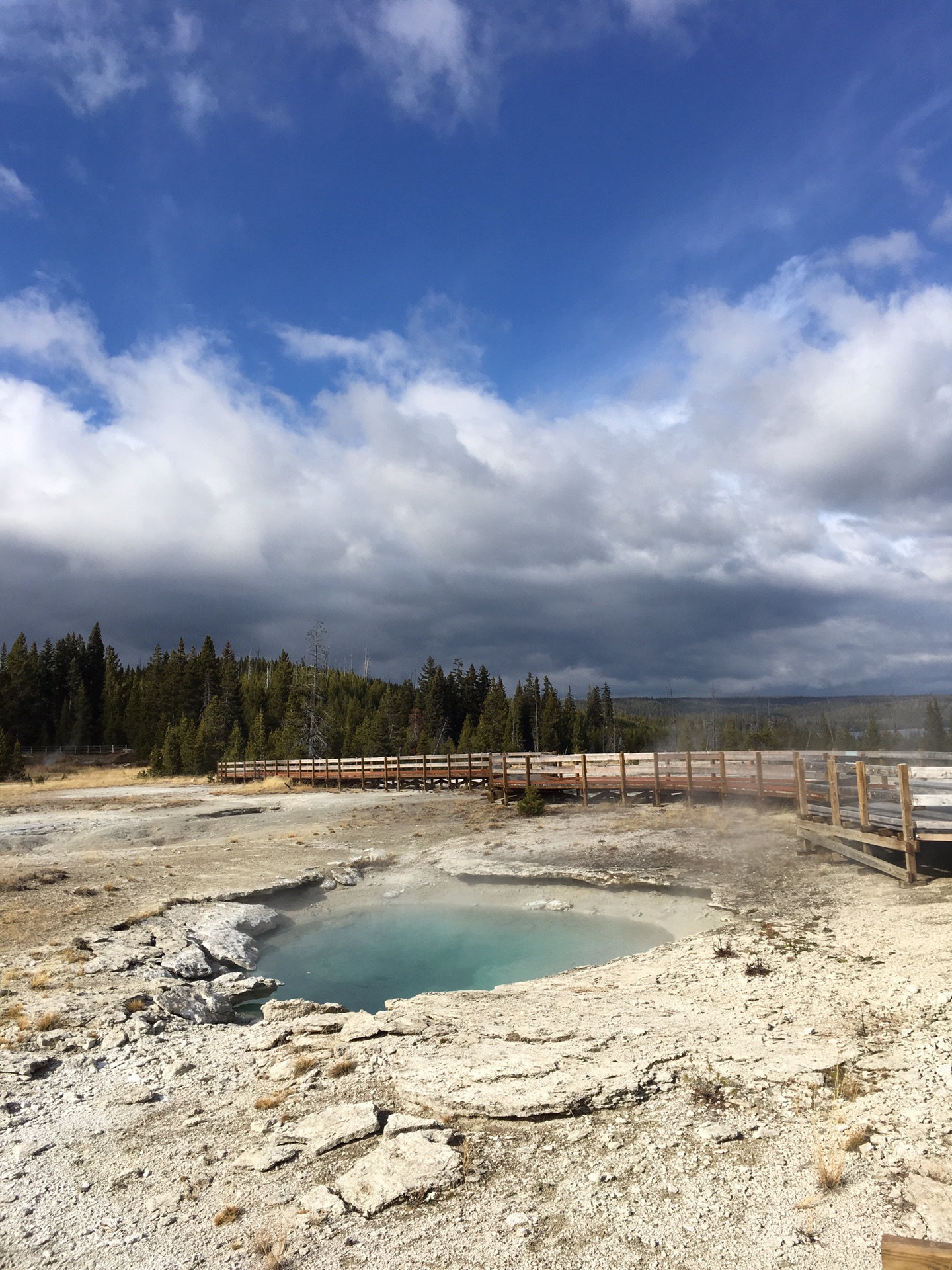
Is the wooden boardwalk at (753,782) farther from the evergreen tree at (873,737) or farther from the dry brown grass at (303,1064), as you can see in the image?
the evergreen tree at (873,737)

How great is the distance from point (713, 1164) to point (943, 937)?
588 centimetres

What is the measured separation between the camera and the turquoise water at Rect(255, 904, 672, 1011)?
1149 centimetres

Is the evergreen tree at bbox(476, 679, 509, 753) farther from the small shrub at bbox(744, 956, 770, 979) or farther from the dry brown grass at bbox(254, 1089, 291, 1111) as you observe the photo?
the dry brown grass at bbox(254, 1089, 291, 1111)

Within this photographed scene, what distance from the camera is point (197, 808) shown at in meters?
29.9

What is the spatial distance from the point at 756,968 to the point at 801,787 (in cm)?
946

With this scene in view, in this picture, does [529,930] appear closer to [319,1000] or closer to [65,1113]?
[319,1000]

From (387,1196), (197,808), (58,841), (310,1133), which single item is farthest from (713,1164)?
(197,808)

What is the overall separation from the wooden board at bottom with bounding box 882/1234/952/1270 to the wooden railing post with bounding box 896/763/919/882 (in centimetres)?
1056

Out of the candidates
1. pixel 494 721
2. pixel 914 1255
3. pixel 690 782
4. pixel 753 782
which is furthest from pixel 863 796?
pixel 494 721

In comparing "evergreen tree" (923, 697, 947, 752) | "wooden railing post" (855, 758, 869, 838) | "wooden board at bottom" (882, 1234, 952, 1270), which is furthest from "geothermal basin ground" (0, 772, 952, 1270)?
"evergreen tree" (923, 697, 947, 752)

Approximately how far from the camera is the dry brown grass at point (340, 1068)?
22.0 ft

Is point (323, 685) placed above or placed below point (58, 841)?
above

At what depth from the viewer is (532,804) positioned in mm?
24406

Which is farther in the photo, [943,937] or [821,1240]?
[943,937]
